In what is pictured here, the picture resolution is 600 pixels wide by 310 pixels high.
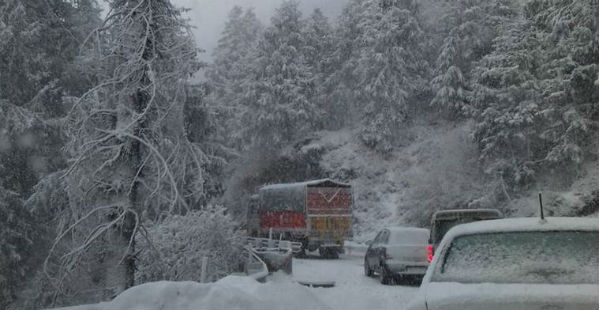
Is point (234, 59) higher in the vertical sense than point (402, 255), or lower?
higher

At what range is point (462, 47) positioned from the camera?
1767 inches

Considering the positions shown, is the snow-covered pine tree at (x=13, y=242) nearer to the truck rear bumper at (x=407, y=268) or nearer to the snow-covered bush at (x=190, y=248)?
the snow-covered bush at (x=190, y=248)

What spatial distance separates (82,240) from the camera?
51.0ft

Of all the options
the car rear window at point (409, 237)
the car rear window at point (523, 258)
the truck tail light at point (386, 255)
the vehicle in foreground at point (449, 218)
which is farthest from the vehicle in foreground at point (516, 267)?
the car rear window at point (409, 237)

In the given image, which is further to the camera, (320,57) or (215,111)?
(320,57)

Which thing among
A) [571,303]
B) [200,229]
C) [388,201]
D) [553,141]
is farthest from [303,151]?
[571,303]

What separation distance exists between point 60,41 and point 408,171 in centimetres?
2803

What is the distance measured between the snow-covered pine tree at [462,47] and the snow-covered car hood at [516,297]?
40.5 metres

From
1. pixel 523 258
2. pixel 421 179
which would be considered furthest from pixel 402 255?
pixel 421 179

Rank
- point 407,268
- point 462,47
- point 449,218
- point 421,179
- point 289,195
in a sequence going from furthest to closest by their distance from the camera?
point 462,47, point 421,179, point 289,195, point 407,268, point 449,218

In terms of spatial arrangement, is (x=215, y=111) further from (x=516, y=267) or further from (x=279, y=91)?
(x=516, y=267)

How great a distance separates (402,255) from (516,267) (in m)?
12.4

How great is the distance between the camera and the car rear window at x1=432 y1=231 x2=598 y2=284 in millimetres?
4179

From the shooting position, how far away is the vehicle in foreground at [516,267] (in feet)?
12.8
